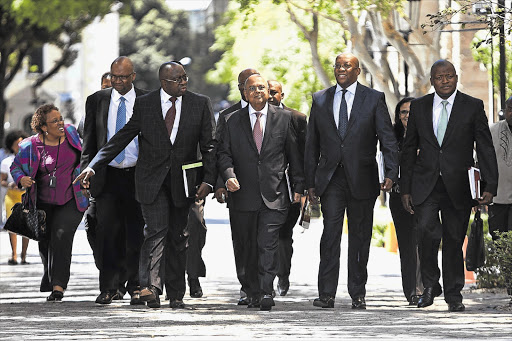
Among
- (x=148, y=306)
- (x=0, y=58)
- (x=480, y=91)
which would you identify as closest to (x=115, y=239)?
(x=148, y=306)

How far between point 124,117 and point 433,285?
120 inches

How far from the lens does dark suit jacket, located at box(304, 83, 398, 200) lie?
1198 centimetres

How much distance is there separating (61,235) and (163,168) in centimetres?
176

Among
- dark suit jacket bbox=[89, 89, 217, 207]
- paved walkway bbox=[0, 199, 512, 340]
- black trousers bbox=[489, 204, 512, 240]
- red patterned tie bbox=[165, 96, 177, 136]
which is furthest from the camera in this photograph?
black trousers bbox=[489, 204, 512, 240]

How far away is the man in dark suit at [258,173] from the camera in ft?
39.5

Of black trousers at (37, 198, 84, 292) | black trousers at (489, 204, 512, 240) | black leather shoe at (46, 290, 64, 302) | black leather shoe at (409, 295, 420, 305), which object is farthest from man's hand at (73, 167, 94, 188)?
black trousers at (489, 204, 512, 240)

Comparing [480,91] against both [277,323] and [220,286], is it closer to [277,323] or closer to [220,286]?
[220,286]

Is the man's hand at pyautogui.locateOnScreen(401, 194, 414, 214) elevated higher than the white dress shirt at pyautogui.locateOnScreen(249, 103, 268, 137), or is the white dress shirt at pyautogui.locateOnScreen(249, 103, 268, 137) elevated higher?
the white dress shirt at pyautogui.locateOnScreen(249, 103, 268, 137)

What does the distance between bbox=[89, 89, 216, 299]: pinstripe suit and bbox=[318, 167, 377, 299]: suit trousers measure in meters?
1.03

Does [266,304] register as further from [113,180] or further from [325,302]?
[113,180]

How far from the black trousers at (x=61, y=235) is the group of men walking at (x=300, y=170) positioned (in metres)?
0.98

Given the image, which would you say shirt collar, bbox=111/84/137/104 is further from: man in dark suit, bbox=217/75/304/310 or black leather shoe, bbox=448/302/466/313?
black leather shoe, bbox=448/302/466/313

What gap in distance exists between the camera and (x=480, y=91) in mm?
36688

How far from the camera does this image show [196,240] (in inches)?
540
